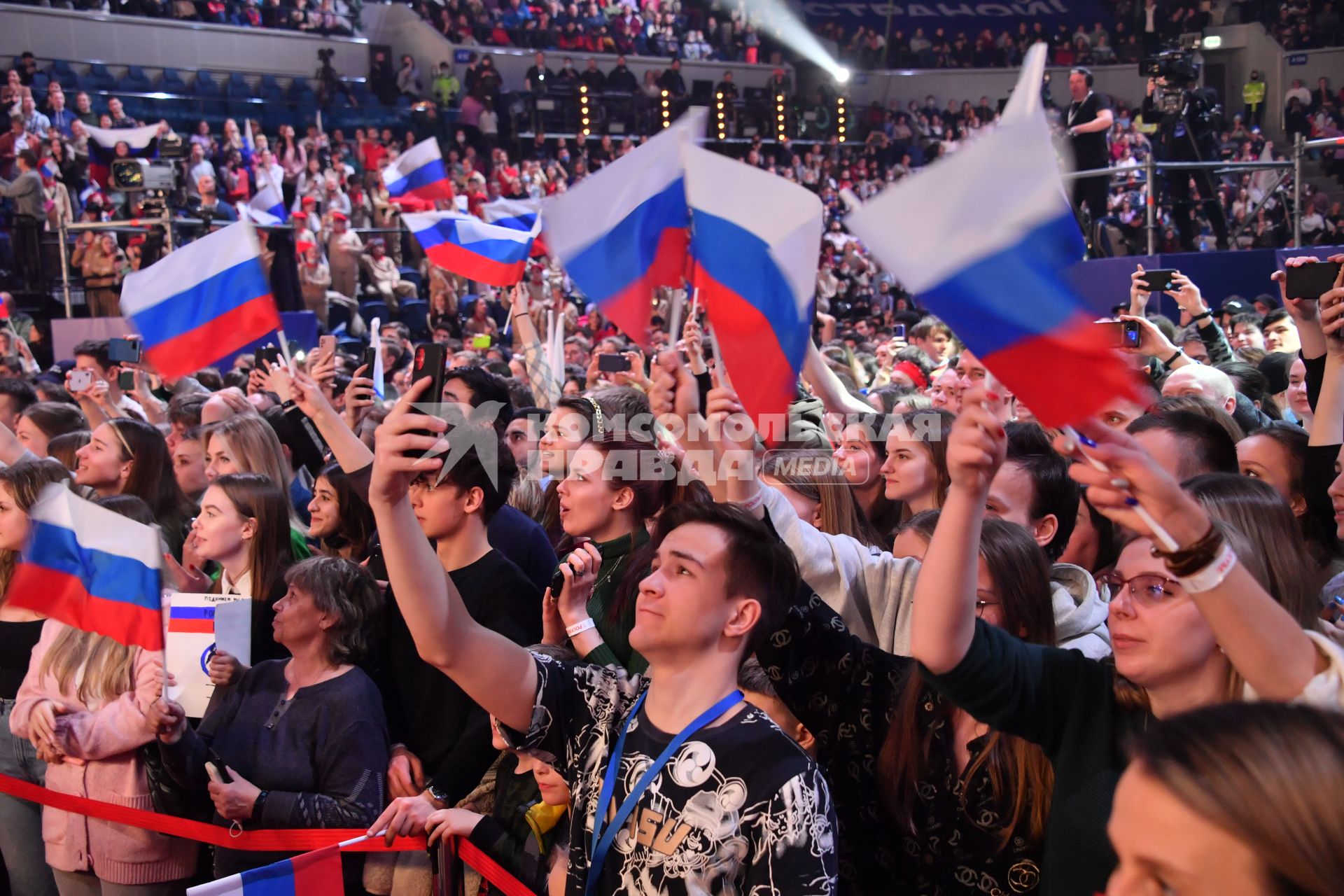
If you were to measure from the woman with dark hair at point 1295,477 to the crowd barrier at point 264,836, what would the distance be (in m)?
1.94

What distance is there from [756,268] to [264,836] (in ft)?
5.48

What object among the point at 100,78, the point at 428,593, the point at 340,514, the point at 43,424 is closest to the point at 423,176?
the point at 43,424

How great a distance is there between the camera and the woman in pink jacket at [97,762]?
3025mm

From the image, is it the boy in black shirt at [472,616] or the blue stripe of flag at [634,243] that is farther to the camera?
the blue stripe of flag at [634,243]

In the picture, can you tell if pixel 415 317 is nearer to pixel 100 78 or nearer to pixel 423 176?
pixel 423 176

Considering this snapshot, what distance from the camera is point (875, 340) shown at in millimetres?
13156

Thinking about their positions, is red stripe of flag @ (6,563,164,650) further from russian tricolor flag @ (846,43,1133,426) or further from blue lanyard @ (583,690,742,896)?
russian tricolor flag @ (846,43,1133,426)

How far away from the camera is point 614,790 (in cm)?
194

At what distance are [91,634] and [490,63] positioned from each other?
1756 cm

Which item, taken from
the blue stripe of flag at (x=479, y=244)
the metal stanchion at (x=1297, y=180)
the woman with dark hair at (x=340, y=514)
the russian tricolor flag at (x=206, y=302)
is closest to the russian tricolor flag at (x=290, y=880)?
the woman with dark hair at (x=340, y=514)

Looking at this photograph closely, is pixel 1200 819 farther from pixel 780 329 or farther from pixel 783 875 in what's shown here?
pixel 780 329

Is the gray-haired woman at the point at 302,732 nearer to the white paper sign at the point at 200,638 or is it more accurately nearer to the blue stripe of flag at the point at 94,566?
the white paper sign at the point at 200,638

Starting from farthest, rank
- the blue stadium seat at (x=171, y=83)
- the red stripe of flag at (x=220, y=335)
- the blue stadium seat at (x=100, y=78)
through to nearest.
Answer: the blue stadium seat at (x=171, y=83) → the blue stadium seat at (x=100, y=78) → the red stripe of flag at (x=220, y=335)

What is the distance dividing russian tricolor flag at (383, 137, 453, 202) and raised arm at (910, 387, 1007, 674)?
611 centimetres
